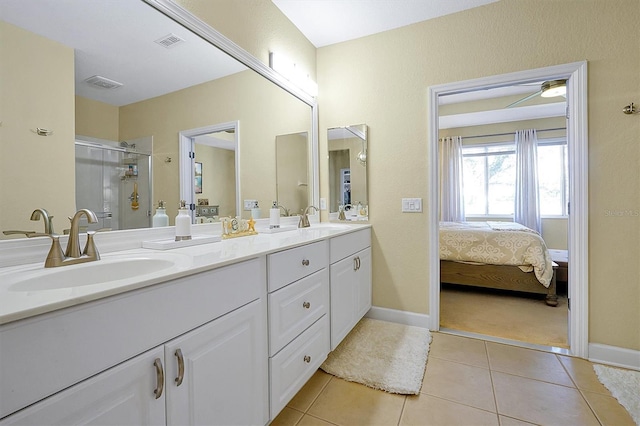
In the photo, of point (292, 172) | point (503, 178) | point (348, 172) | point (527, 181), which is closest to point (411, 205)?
point (348, 172)

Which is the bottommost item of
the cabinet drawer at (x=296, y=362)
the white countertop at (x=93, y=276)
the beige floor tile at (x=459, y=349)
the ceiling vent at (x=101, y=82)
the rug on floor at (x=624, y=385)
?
the rug on floor at (x=624, y=385)

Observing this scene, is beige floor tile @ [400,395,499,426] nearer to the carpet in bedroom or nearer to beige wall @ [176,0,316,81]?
the carpet in bedroom

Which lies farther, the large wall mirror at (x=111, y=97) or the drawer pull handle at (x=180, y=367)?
the large wall mirror at (x=111, y=97)

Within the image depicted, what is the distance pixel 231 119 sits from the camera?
1836mm

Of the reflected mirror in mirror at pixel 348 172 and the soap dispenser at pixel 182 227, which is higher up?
the reflected mirror in mirror at pixel 348 172

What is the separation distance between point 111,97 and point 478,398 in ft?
7.42

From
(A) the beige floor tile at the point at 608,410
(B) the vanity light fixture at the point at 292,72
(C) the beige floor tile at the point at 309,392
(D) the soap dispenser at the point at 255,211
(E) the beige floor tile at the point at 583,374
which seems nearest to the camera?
(A) the beige floor tile at the point at 608,410

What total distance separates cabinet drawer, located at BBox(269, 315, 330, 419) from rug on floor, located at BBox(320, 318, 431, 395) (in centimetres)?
25

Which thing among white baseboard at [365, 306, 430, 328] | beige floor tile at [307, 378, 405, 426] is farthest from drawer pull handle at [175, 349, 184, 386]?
white baseboard at [365, 306, 430, 328]

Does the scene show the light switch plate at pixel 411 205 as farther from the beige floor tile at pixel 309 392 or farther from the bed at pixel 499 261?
the beige floor tile at pixel 309 392

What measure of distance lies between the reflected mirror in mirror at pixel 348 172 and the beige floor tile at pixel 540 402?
4.75 feet

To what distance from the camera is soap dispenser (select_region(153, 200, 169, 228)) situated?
1.41 metres

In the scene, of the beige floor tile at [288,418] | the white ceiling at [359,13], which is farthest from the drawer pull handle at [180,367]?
the white ceiling at [359,13]

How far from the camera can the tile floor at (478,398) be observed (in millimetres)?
1373
